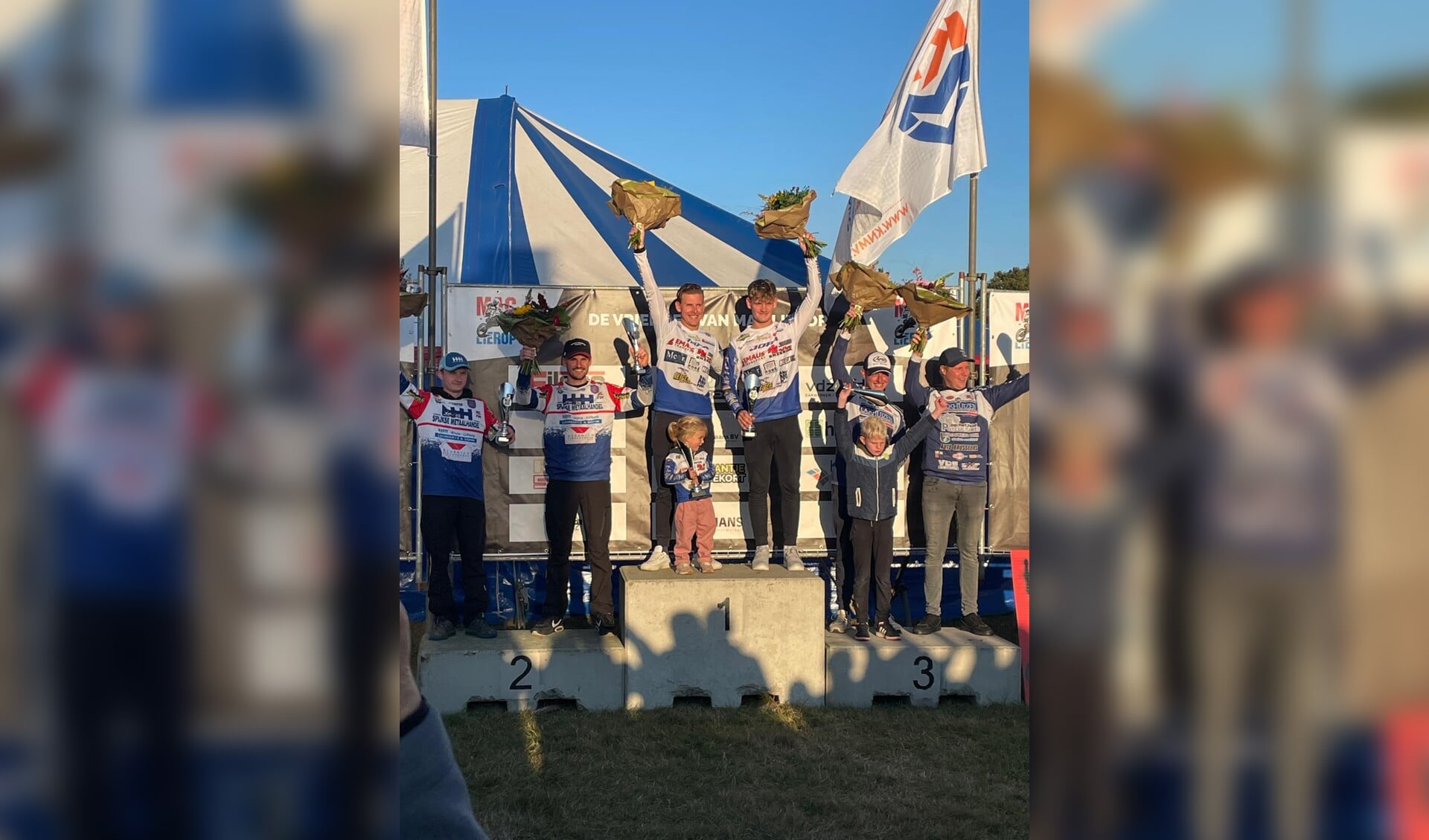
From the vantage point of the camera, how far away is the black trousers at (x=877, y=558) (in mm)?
7293

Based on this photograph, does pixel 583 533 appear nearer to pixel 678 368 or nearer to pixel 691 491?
pixel 691 491

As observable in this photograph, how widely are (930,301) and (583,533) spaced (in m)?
2.97

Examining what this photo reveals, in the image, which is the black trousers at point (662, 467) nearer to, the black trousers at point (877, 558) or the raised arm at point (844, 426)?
the raised arm at point (844, 426)

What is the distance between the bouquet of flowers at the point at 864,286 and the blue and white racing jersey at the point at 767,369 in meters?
0.22

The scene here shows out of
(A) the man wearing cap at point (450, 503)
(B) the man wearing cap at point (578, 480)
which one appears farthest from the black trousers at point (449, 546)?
(B) the man wearing cap at point (578, 480)

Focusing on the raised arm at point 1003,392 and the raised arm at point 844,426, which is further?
the raised arm at point 1003,392

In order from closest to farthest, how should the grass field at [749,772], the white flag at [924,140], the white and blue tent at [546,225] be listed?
the grass field at [749,772] < the white flag at [924,140] < the white and blue tent at [546,225]

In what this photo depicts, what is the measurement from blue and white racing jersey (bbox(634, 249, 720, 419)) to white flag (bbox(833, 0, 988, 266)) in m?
1.53

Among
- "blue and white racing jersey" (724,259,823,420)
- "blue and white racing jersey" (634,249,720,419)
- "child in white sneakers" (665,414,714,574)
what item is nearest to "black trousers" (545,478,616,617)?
"child in white sneakers" (665,414,714,574)

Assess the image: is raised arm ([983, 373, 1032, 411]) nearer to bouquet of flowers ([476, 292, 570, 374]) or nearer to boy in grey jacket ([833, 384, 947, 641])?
boy in grey jacket ([833, 384, 947, 641])
